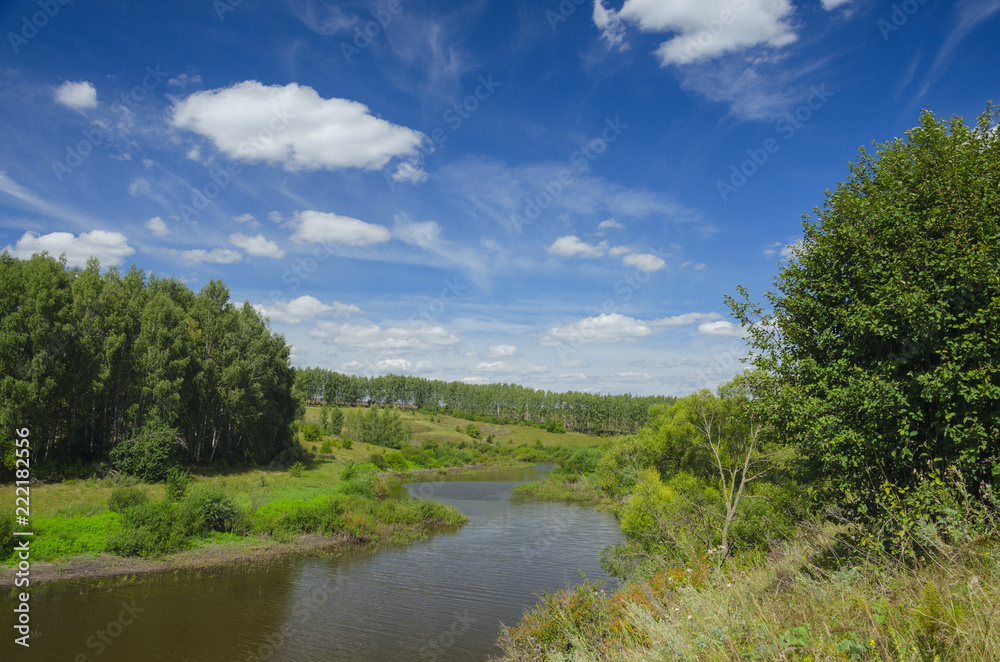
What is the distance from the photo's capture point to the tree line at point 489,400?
152375mm

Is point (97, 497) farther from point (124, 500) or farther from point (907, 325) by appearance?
point (907, 325)

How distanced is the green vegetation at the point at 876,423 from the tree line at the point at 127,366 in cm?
3208

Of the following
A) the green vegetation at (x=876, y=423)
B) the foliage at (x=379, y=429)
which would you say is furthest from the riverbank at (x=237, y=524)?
the foliage at (x=379, y=429)

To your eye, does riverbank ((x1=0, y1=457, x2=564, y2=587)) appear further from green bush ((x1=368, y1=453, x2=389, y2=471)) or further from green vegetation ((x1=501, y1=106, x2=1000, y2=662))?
green bush ((x1=368, y1=453, x2=389, y2=471))

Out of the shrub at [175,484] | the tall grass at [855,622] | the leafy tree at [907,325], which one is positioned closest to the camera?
the tall grass at [855,622]

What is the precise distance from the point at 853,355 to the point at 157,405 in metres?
41.4

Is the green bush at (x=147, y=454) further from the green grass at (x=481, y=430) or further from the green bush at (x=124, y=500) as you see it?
the green grass at (x=481, y=430)

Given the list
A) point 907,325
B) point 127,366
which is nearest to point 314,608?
point 907,325

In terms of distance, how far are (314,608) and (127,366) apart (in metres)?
26.9

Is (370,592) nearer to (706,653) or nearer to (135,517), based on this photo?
(135,517)

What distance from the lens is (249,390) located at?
4572 cm

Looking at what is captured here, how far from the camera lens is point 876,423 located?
31.3 feet

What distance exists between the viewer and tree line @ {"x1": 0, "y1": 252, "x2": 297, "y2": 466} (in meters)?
28.8

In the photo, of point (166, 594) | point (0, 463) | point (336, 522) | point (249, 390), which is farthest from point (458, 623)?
point (249, 390)
